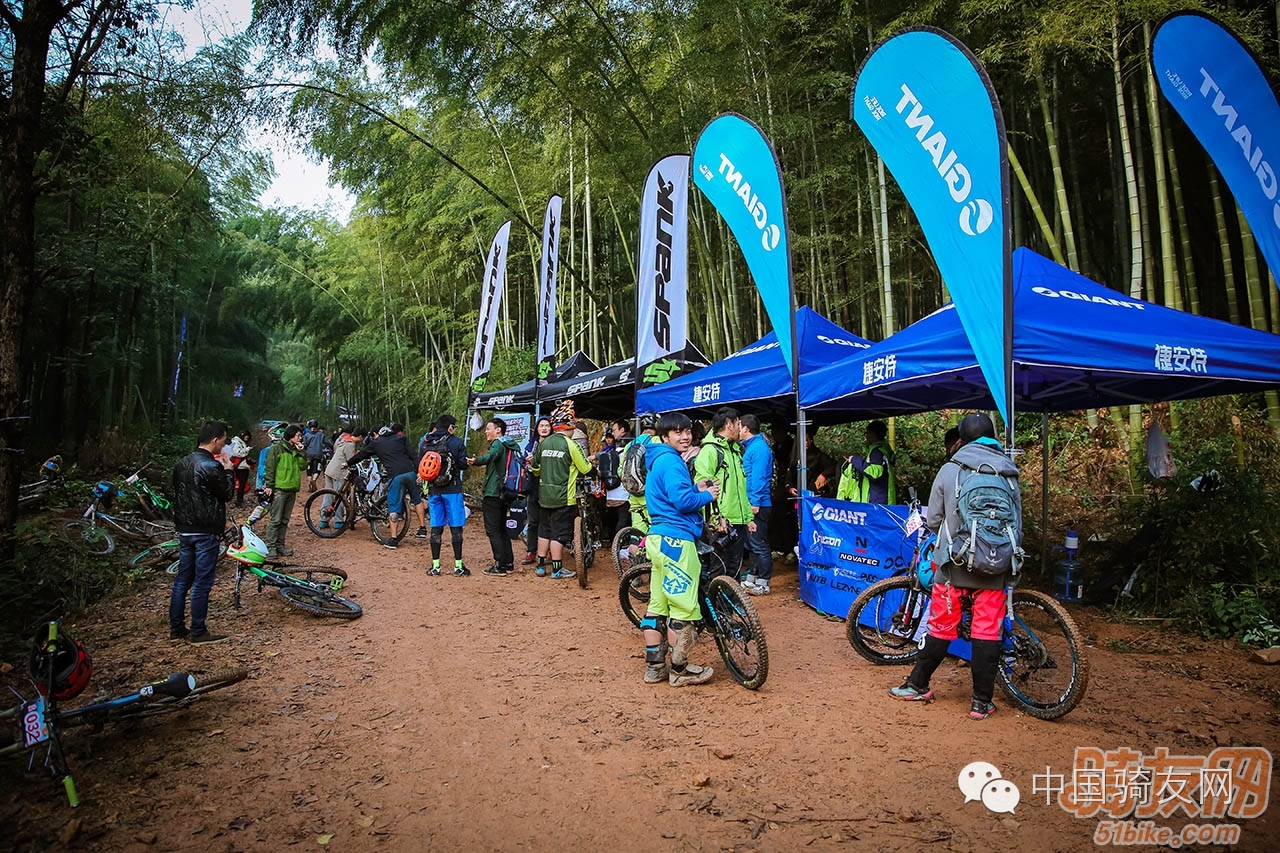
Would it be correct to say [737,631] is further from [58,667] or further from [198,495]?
[198,495]

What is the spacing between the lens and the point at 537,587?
5.91 metres

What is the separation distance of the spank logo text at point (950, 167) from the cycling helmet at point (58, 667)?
4.54m

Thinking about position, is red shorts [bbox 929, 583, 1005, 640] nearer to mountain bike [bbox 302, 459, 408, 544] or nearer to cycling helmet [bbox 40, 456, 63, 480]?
mountain bike [bbox 302, 459, 408, 544]

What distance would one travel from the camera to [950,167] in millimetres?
3768

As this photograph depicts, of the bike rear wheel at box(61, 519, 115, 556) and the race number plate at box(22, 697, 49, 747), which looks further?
the bike rear wheel at box(61, 519, 115, 556)

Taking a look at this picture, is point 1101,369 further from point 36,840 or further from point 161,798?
point 36,840

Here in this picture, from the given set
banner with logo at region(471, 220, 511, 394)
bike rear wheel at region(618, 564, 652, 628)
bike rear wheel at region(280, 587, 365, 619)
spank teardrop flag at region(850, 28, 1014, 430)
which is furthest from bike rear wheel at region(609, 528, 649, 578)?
banner with logo at region(471, 220, 511, 394)

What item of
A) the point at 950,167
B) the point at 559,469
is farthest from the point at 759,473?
the point at 950,167

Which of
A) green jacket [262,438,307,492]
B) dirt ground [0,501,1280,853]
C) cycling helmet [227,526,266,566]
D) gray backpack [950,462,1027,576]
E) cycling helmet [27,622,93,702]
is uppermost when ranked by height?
green jacket [262,438,307,492]

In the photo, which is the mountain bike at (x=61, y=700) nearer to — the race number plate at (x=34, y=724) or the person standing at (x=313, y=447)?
the race number plate at (x=34, y=724)

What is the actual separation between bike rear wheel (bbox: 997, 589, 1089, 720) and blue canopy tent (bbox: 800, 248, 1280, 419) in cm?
136

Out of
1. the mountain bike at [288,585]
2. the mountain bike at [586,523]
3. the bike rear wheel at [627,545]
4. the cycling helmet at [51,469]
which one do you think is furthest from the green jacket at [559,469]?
the cycling helmet at [51,469]

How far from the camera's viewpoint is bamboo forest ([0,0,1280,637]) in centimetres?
528

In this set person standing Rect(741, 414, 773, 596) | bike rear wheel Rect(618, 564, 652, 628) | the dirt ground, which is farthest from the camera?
person standing Rect(741, 414, 773, 596)
